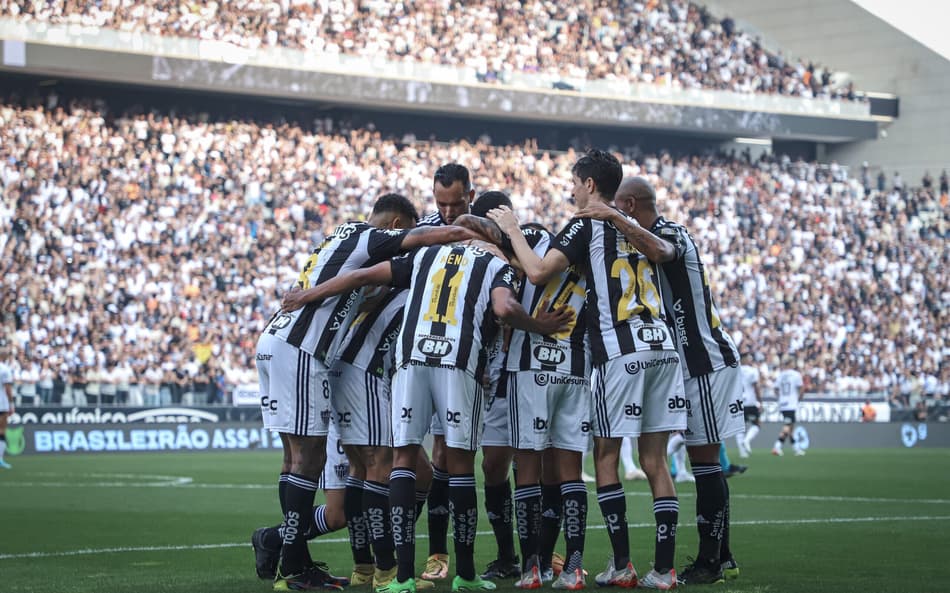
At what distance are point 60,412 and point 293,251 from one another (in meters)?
9.98

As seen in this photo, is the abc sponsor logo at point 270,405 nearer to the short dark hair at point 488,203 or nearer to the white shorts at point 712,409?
the short dark hair at point 488,203

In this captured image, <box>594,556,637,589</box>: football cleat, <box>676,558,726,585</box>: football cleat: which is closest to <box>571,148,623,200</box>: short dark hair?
<box>594,556,637,589</box>: football cleat

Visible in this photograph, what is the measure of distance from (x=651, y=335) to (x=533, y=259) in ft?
2.85

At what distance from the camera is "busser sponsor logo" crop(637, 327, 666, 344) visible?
8242 mm

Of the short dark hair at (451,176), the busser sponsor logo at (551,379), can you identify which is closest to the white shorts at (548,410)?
the busser sponsor logo at (551,379)

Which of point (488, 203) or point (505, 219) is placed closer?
point (505, 219)

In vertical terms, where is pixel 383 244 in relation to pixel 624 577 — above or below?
above

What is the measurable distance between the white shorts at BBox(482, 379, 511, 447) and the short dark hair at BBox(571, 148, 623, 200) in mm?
1436

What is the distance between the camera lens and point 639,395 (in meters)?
8.21

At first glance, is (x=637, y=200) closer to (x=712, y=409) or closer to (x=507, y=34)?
(x=712, y=409)

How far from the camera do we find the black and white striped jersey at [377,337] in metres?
8.79

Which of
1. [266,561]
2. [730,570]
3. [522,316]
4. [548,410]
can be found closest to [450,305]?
[522,316]

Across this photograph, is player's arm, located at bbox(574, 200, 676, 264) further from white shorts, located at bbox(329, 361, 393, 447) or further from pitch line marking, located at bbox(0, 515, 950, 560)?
pitch line marking, located at bbox(0, 515, 950, 560)

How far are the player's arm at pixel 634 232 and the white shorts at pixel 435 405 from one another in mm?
1299
